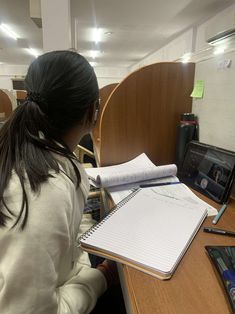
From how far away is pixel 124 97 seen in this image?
1.07m

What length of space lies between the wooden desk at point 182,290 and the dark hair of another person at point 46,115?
26cm

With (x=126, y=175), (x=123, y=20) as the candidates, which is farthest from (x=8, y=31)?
(x=126, y=175)

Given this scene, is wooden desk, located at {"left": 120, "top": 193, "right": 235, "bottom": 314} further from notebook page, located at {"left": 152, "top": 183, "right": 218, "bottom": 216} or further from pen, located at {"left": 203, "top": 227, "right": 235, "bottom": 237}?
notebook page, located at {"left": 152, "top": 183, "right": 218, "bottom": 216}

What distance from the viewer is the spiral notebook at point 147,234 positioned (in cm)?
48

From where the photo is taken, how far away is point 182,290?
1.41 feet

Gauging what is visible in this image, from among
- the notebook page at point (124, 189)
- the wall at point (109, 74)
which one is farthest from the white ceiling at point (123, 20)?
the wall at point (109, 74)

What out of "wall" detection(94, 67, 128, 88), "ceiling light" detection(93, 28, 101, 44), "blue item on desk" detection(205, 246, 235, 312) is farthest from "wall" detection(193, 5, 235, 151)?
"wall" detection(94, 67, 128, 88)

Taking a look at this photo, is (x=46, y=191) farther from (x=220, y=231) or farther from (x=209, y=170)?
(x=209, y=170)

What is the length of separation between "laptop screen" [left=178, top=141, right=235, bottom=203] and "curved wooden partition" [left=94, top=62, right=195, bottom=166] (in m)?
0.18

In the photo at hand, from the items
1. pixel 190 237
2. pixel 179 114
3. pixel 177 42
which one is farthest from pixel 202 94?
pixel 177 42

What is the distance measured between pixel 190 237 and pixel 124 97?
70 centimetres

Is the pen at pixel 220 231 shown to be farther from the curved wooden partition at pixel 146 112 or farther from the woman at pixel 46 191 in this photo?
the curved wooden partition at pixel 146 112

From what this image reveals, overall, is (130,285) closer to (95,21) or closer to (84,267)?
(84,267)

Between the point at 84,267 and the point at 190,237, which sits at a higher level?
the point at 190,237
